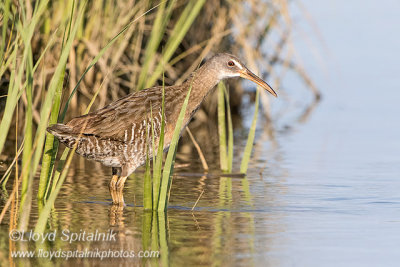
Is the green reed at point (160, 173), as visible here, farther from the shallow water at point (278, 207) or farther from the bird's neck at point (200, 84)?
the bird's neck at point (200, 84)

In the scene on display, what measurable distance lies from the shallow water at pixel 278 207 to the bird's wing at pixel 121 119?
63cm

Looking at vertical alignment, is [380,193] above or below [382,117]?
below

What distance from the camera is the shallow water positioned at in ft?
20.5

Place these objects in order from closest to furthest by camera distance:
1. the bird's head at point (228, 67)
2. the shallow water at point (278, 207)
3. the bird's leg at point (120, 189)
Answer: the shallow water at point (278, 207) → the bird's leg at point (120, 189) → the bird's head at point (228, 67)

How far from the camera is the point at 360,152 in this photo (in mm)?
11328

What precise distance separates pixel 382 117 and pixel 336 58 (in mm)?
4716

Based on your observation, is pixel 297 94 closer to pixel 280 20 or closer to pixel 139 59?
pixel 280 20

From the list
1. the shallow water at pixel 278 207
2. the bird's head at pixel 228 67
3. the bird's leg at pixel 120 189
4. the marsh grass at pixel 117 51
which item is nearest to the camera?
the shallow water at pixel 278 207

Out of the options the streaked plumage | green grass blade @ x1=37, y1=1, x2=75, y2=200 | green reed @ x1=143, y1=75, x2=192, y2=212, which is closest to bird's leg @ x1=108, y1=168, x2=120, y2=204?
the streaked plumage

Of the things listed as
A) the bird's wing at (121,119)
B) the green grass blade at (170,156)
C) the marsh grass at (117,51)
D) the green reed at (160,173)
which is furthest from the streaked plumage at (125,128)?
the green grass blade at (170,156)

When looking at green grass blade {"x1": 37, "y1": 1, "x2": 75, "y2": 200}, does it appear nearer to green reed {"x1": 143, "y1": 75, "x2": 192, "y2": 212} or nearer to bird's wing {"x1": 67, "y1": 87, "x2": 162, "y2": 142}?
bird's wing {"x1": 67, "y1": 87, "x2": 162, "y2": 142}

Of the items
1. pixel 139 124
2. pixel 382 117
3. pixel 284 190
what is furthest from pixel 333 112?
pixel 139 124

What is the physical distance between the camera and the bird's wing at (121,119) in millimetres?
8078

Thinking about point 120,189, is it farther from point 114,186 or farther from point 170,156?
point 170,156
